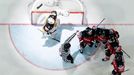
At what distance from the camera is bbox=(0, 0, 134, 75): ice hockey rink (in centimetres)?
593

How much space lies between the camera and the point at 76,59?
6.01 metres

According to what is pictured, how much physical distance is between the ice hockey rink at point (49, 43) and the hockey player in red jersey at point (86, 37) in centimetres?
16

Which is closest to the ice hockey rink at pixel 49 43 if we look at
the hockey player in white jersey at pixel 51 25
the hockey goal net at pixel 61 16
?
the hockey goal net at pixel 61 16

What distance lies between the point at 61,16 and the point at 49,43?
441mm

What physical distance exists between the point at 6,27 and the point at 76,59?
1.04m

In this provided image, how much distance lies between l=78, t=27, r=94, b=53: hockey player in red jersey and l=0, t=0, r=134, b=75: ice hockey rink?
16cm

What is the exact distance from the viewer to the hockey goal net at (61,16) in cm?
628

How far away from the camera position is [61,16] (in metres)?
6.31

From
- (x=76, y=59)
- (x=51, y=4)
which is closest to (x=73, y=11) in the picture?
(x=51, y=4)

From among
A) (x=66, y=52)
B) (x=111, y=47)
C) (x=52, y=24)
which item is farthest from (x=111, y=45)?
(x=52, y=24)

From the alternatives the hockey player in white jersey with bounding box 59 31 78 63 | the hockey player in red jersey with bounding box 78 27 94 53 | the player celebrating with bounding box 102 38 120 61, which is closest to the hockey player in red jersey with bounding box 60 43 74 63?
the hockey player in white jersey with bounding box 59 31 78 63

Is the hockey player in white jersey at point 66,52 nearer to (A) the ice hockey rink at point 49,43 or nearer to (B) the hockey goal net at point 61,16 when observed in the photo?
(A) the ice hockey rink at point 49,43

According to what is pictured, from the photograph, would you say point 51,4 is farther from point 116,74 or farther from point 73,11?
point 116,74

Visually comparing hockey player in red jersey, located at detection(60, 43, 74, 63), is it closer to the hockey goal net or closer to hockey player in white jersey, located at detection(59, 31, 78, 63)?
hockey player in white jersey, located at detection(59, 31, 78, 63)
